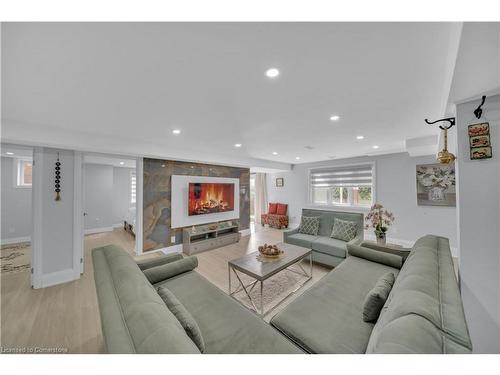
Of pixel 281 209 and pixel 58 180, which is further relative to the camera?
pixel 281 209

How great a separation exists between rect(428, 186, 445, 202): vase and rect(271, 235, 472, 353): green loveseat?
3.06m

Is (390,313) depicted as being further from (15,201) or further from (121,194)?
(121,194)

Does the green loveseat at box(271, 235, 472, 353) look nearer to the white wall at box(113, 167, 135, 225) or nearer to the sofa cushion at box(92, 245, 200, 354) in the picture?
the sofa cushion at box(92, 245, 200, 354)

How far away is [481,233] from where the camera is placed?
53.7 inches

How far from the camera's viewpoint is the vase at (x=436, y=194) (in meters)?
4.20

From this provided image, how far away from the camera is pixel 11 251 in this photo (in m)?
4.06

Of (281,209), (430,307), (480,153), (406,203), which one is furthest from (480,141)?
(281,209)

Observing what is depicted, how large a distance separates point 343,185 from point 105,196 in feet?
24.2

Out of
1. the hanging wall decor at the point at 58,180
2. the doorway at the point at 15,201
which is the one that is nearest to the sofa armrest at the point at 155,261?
the hanging wall decor at the point at 58,180

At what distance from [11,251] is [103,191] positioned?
2353mm

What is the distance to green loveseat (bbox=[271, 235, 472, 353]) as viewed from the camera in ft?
2.44

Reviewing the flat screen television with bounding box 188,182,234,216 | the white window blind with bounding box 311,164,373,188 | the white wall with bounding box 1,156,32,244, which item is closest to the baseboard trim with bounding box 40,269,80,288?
the flat screen television with bounding box 188,182,234,216
